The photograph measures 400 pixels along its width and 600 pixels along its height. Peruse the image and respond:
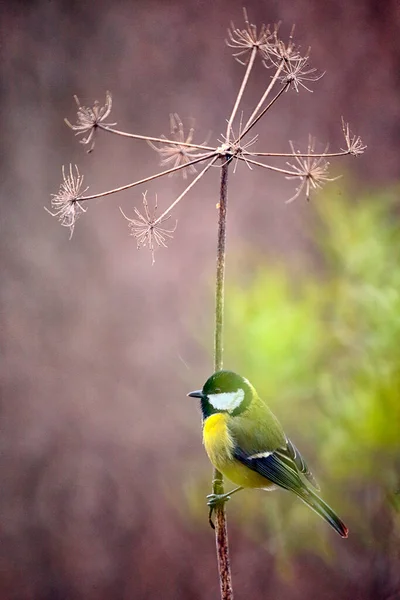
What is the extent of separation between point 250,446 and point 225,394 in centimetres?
17

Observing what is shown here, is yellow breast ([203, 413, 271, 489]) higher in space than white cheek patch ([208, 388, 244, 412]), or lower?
lower

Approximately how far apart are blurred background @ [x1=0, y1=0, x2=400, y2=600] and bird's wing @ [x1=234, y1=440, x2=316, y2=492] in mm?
235

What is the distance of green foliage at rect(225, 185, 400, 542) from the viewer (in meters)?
1.17

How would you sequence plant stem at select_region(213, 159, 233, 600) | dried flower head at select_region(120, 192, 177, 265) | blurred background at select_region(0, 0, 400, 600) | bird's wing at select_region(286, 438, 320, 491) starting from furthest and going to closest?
blurred background at select_region(0, 0, 400, 600) → bird's wing at select_region(286, 438, 320, 491) → dried flower head at select_region(120, 192, 177, 265) → plant stem at select_region(213, 159, 233, 600)

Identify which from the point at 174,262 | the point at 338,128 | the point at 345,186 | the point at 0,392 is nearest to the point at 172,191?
the point at 174,262

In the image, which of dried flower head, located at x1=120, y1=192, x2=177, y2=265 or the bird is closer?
dried flower head, located at x1=120, y1=192, x2=177, y2=265

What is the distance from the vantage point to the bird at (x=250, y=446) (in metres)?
0.89

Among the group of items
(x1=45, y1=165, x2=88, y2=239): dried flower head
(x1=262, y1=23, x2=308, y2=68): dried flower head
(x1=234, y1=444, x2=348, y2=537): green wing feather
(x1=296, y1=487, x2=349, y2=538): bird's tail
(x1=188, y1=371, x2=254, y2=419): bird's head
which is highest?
(x1=262, y1=23, x2=308, y2=68): dried flower head

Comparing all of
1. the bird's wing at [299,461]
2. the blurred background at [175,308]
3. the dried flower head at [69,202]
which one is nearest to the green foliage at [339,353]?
the blurred background at [175,308]

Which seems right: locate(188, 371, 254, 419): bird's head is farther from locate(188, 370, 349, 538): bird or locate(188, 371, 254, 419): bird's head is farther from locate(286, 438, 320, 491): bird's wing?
locate(286, 438, 320, 491): bird's wing

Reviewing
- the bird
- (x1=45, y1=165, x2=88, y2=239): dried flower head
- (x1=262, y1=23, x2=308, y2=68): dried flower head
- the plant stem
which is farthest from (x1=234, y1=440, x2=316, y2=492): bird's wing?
(x1=262, y1=23, x2=308, y2=68): dried flower head

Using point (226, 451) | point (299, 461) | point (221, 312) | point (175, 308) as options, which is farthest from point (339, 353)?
point (221, 312)

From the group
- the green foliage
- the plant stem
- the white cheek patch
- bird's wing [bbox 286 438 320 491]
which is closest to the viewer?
the plant stem

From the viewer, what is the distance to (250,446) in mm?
987
